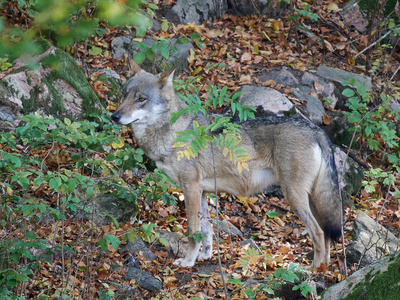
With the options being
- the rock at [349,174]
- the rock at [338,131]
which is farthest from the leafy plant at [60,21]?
the rock at [338,131]

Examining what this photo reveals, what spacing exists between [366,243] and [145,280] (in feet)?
9.35

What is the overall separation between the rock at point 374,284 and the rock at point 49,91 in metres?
5.57

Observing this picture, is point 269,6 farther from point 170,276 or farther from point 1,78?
point 170,276

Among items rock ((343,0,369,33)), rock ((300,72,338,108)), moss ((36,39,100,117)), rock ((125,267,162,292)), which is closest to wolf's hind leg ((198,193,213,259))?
rock ((125,267,162,292))

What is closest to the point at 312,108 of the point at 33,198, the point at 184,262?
the point at 184,262

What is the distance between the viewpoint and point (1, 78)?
740 cm

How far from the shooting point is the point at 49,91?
303 inches

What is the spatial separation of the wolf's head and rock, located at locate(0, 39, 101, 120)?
5.92ft

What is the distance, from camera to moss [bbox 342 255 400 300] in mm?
2848

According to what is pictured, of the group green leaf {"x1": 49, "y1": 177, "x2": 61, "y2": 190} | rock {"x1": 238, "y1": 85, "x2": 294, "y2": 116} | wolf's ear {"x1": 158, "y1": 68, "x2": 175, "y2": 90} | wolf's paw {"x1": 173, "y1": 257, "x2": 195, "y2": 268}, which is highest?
green leaf {"x1": 49, "y1": 177, "x2": 61, "y2": 190}

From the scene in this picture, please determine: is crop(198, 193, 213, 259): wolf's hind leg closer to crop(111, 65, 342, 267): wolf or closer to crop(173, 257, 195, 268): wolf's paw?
crop(111, 65, 342, 267): wolf

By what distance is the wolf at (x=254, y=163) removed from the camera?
6.04 m

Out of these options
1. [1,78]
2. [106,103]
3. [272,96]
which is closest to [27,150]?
[1,78]

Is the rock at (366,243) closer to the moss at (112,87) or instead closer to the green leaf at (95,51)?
the moss at (112,87)
